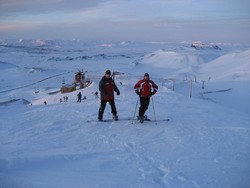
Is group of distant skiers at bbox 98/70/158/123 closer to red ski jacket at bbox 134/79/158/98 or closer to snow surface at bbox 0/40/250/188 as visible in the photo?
red ski jacket at bbox 134/79/158/98

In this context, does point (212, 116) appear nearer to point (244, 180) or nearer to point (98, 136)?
point (98, 136)

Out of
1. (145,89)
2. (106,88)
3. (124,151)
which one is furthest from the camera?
(106,88)

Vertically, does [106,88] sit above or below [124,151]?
above

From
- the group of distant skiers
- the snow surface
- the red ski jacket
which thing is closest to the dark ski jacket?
the group of distant skiers

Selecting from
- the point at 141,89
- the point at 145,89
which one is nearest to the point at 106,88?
the point at 141,89

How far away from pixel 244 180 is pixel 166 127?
399 cm

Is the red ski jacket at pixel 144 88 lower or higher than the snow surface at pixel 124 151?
higher

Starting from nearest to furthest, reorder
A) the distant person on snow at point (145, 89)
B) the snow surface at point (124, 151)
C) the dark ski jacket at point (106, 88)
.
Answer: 1. the snow surface at point (124, 151)
2. the distant person on snow at point (145, 89)
3. the dark ski jacket at point (106, 88)

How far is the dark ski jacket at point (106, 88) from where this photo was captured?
10.3 metres

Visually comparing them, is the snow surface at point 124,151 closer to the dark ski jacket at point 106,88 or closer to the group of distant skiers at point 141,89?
the group of distant skiers at point 141,89

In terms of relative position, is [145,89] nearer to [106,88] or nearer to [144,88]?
[144,88]

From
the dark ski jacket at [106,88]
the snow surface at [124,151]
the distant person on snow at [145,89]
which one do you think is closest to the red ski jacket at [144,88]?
the distant person on snow at [145,89]

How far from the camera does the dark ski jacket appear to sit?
1026 centimetres

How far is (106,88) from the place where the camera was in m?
10.3
